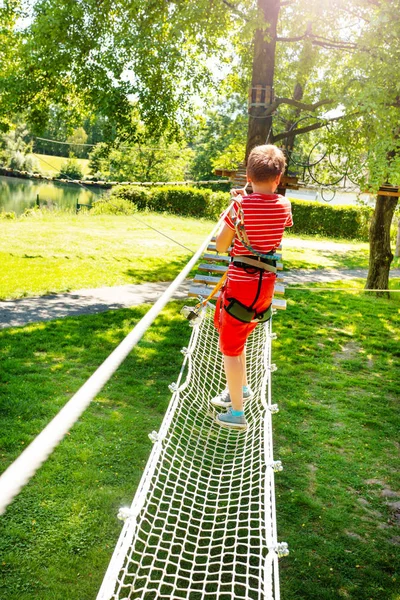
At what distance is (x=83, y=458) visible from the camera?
3436mm

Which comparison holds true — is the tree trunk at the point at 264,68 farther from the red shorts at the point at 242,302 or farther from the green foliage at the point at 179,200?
the green foliage at the point at 179,200

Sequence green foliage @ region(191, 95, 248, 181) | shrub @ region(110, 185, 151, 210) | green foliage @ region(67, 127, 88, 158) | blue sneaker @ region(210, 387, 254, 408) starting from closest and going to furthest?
blue sneaker @ region(210, 387, 254, 408) < shrub @ region(110, 185, 151, 210) < green foliage @ region(191, 95, 248, 181) < green foliage @ region(67, 127, 88, 158)

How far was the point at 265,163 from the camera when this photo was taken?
8.58 feet

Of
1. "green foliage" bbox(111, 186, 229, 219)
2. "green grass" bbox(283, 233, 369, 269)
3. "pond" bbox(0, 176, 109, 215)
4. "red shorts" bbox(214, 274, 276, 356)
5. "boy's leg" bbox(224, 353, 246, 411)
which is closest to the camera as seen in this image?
"red shorts" bbox(214, 274, 276, 356)

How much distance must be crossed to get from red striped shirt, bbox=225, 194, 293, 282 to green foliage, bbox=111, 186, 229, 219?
17.4 metres

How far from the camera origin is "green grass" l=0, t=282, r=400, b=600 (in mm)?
2625

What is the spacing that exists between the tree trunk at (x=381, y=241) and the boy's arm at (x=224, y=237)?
21.9ft

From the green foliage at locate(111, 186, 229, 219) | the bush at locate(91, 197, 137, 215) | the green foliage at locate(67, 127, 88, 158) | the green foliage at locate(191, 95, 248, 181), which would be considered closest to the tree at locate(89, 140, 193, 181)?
the green foliage at locate(191, 95, 248, 181)

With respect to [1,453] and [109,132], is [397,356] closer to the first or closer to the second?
[1,453]

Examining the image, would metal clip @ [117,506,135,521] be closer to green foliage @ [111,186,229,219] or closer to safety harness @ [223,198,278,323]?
safety harness @ [223,198,278,323]

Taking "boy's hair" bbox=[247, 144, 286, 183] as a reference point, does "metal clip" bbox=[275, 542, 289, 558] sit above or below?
below

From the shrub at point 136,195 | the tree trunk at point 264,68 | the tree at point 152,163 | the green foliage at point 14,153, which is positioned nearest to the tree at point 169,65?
the tree trunk at point 264,68

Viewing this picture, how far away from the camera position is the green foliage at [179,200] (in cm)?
1991

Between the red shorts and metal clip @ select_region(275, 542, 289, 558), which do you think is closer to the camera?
metal clip @ select_region(275, 542, 289, 558)
